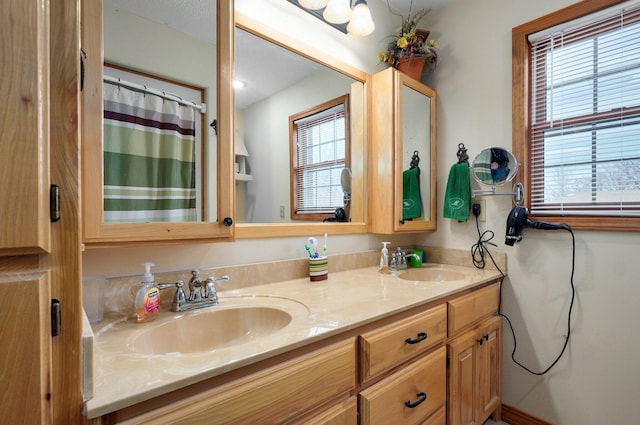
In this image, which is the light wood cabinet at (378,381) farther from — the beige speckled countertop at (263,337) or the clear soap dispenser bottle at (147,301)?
the clear soap dispenser bottle at (147,301)

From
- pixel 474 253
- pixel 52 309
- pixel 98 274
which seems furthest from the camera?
pixel 474 253

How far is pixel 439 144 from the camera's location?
2.00 m

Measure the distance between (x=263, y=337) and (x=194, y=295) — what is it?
1.22 ft

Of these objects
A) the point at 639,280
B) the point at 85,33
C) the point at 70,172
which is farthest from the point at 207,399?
the point at 639,280

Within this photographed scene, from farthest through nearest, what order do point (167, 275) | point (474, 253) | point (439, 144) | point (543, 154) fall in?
point (439, 144) → point (474, 253) → point (543, 154) → point (167, 275)

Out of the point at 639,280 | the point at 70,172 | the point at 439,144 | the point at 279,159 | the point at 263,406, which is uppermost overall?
the point at 439,144

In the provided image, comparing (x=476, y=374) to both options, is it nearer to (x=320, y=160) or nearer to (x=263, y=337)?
(x=263, y=337)

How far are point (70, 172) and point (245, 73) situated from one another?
1.04 m

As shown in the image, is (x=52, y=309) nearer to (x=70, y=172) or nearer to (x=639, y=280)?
(x=70, y=172)

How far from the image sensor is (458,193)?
1823 mm

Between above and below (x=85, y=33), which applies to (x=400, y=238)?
below

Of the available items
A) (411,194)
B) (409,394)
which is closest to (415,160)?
(411,194)

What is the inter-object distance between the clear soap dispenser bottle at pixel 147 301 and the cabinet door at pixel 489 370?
1442 millimetres

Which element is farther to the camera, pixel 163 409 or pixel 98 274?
pixel 98 274
